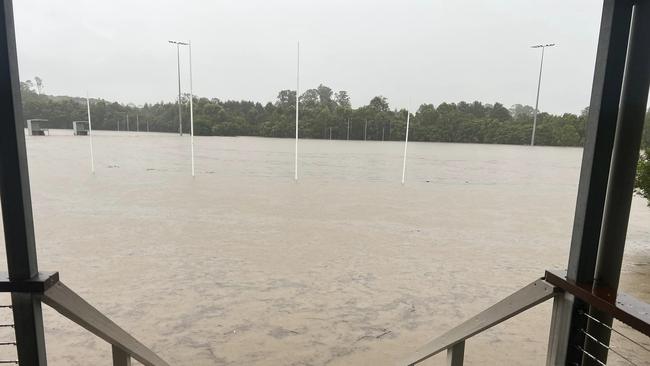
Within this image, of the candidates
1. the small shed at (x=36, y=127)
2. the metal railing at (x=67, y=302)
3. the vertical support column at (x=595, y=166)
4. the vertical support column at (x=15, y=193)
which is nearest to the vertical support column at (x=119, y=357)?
the metal railing at (x=67, y=302)

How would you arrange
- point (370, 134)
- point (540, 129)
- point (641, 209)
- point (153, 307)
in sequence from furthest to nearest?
point (370, 134), point (540, 129), point (641, 209), point (153, 307)

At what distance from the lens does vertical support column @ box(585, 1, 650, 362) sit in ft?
3.10

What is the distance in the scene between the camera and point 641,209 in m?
10.1

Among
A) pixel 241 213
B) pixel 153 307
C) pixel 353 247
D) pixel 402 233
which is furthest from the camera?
pixel 241 213

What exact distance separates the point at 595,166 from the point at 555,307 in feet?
1.31

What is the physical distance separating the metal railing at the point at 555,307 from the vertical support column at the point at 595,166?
0.03 meters

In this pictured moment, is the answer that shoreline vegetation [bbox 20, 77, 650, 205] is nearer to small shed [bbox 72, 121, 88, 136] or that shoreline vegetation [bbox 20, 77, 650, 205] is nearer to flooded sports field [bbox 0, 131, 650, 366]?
small shed [bbox 72, 121, 88, 136]

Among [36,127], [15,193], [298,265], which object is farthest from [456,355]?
[36,127]

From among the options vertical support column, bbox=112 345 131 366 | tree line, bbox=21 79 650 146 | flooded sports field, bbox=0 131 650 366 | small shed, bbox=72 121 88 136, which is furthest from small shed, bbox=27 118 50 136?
vertical support column, bbox=112 345 131 366

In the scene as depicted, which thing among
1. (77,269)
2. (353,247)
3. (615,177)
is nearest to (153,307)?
(77,269)

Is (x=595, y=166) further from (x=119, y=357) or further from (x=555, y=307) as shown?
(x=119, y=357)

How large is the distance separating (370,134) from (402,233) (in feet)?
129

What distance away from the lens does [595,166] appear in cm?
102

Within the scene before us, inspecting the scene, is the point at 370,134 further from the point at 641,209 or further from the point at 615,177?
the point at 615,177
